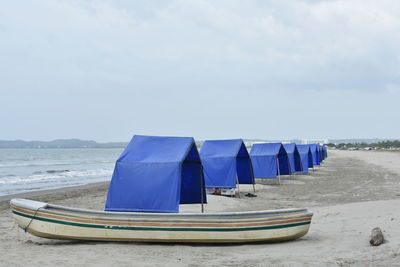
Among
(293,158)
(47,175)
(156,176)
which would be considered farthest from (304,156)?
(156,176)

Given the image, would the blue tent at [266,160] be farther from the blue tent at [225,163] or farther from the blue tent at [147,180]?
the blue tent at [147,180]

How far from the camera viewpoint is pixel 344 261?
271 inches

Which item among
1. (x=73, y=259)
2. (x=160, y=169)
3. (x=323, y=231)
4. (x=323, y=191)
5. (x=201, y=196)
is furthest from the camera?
(x=323, y=191)

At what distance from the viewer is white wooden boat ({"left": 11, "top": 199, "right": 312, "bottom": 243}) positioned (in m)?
8.47

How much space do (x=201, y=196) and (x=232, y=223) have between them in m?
3.82

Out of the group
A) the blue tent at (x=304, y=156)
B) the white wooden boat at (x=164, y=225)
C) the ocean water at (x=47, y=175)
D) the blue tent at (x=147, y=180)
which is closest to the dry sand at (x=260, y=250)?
the white wooden boat at (x=164, y=225)

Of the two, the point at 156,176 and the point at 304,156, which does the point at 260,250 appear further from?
the point at 304,156

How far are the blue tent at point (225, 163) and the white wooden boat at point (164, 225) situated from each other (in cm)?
931

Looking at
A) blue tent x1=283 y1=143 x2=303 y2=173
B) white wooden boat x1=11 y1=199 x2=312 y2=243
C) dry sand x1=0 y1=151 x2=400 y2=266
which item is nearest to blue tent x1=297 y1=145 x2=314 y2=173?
blue tent x1=283 y1=143 x2=303 y2=173

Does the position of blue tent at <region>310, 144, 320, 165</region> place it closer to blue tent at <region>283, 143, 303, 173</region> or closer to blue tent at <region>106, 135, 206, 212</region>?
blue tent at <region>283, 143, 303, 173</region>

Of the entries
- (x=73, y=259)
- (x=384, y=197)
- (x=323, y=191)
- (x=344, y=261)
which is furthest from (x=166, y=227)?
(x=323, y=191)

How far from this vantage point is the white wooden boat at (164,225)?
8469mm

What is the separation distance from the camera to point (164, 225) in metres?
8.58

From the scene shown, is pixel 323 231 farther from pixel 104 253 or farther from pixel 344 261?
pixel 104 253
